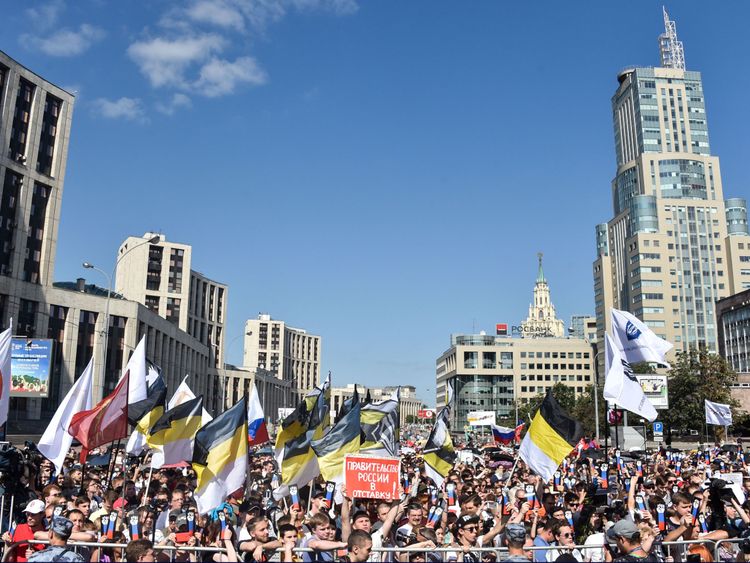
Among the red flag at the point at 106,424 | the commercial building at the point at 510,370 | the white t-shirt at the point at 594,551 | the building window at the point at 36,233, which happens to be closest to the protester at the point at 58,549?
the white t-shirt at the point at 594,551

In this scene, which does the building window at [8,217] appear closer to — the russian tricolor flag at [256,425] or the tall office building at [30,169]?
the tall office building at [30,169]

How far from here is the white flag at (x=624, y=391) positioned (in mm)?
15602

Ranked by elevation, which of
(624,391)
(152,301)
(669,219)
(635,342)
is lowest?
(624,391)

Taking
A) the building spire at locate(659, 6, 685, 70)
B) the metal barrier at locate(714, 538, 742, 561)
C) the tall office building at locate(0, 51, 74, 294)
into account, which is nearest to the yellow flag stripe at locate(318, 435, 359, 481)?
the metal barrier at locate(714, 538, 742, 561)

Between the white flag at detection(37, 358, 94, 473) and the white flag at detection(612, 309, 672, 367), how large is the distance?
12156 mm

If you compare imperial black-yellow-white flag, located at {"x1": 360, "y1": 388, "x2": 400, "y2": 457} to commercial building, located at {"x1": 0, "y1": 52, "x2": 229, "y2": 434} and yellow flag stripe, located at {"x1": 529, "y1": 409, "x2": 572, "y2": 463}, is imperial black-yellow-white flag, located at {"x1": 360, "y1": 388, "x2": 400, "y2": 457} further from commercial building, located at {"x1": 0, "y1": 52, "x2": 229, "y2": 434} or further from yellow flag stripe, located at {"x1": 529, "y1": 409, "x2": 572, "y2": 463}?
commercial building, located at {"x1": 0, "y1": 52, "x2": 229, "y2": 434}

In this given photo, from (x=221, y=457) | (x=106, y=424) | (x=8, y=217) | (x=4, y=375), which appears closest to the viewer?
(x=221, y=457)

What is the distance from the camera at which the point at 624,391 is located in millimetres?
15766

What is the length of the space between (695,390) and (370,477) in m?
64.9

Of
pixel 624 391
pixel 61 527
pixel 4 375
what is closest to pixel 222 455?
pixel 61 527

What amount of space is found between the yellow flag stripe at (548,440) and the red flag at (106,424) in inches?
298

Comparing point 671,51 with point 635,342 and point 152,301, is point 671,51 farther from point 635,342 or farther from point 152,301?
point 635,342

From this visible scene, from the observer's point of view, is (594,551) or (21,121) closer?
(594,551)

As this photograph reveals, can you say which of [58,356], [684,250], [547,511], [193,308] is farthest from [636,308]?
[547,511]
